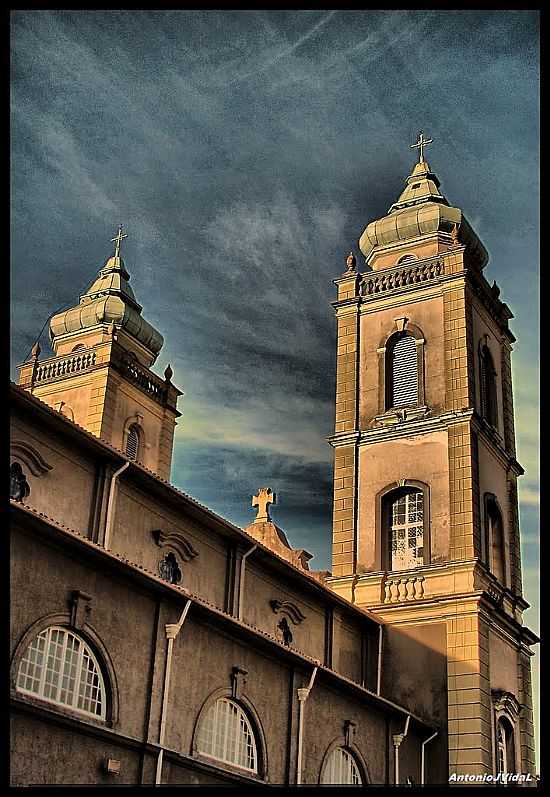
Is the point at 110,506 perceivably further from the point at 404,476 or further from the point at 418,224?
the point at 418,224

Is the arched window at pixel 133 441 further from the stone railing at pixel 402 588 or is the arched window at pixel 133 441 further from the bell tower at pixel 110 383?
the stone railing at pixel 402 588

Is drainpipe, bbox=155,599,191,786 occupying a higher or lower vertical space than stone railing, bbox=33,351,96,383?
lower

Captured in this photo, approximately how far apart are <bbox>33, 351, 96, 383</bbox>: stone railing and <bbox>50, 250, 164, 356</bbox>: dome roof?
4100mm

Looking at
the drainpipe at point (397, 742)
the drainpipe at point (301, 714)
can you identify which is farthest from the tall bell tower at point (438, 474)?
the drainpipe at point (301, 714)

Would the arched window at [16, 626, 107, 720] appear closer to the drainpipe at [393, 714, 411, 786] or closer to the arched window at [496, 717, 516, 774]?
the drainpipe at [393, 714, 411, 786]

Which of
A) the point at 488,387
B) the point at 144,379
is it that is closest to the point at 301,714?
the point at 488,387

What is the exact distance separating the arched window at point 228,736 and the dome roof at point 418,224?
67.3 feet

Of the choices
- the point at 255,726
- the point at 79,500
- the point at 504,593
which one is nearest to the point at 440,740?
→ the point at 504,593

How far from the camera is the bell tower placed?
40781 mm

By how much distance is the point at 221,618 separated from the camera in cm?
2161

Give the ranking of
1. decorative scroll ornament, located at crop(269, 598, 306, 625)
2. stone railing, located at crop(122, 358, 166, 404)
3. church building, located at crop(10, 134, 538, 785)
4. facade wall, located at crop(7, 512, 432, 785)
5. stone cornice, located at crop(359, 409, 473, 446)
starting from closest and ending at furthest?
facade wall, located at crop(7, 512, 432, 785)
church building, located at crop(10, 134, 538, 785)
decorative scroll ornament, located at crop(269, 598, 306, 625)
stone cornice, located at crop(359, 409, 473, 446)
stone railing, located at crop(122, 358, 166, 404)

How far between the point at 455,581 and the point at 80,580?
49.7ft

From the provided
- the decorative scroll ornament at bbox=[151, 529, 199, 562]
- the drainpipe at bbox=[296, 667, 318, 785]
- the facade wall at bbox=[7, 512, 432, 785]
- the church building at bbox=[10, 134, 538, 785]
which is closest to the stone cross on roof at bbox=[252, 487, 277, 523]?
the church building at bbox=[10, 134, 538, 785]

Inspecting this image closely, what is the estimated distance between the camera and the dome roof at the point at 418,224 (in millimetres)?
39344
